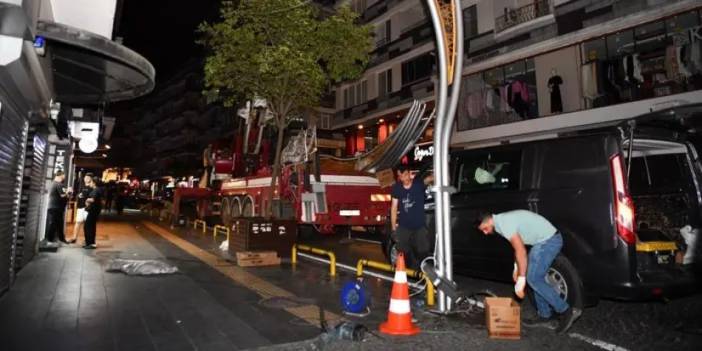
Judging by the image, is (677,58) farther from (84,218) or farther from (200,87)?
(200,87)

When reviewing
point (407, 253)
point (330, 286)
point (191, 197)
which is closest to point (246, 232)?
point (330, 286)

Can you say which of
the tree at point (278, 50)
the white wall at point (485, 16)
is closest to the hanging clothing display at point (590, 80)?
the white wall at point (485, 16)

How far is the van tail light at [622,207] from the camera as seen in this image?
3938mm

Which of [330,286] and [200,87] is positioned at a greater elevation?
[200,87]

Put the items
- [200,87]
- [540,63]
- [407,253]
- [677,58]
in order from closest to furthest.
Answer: [407,253] → [677,58] → [540,63] → [200,87]

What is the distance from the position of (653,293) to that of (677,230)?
1.47 meters

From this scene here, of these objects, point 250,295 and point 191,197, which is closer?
point 250,295

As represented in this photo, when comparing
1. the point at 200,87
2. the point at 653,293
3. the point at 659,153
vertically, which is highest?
the point at 200,87

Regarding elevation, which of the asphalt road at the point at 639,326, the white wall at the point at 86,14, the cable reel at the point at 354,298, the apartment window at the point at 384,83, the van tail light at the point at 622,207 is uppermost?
the apartment window at the point at 384,83

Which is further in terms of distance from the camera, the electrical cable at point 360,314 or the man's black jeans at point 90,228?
the man's black jeans at point 90,228

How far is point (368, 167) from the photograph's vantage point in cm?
1212

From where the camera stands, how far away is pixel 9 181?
5.65 m

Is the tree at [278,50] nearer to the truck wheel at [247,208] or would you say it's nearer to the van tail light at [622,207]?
the truck wheel at [247,208]

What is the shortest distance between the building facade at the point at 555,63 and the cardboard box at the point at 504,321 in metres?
8.89
